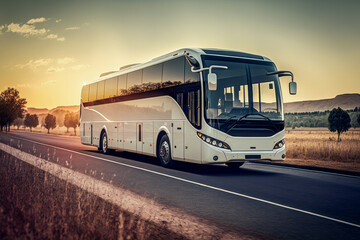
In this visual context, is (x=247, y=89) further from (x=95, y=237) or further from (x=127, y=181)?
(x=95, y=237)

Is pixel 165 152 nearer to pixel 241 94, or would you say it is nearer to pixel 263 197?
pixel 241 94

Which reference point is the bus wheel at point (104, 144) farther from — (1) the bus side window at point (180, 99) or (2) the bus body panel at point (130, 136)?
(1) the bus side window at point (180, 99)

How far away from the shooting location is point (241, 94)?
12.1 metres

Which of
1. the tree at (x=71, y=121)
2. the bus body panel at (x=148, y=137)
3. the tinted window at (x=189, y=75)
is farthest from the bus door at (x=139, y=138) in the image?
the tree at (x=71, y=121)

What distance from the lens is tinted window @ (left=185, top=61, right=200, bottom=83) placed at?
12.3m

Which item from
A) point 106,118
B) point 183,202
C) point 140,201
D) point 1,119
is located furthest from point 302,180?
point 1,119

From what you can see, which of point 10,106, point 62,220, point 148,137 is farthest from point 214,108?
point 10,106

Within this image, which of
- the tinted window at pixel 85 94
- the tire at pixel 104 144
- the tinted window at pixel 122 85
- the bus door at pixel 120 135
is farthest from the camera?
the tinted window at pixel 85 94

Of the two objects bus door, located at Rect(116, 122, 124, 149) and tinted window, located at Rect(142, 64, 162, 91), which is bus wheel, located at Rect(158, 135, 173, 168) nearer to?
tinted window, located at Rect(142, 64, 162, 91)

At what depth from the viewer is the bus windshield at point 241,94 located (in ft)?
38.8

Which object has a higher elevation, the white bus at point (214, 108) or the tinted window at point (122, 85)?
the tinted window at point (122, 85)

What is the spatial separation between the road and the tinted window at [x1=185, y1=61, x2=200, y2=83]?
3.11 m

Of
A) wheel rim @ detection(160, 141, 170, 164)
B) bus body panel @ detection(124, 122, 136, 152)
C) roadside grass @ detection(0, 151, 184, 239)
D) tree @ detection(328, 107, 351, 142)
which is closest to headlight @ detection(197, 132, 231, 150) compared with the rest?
wheel rim @ detection(160, 141, 170, 164)

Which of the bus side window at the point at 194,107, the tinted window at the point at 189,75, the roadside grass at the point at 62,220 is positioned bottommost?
the roadside grass at the point at 62,220
